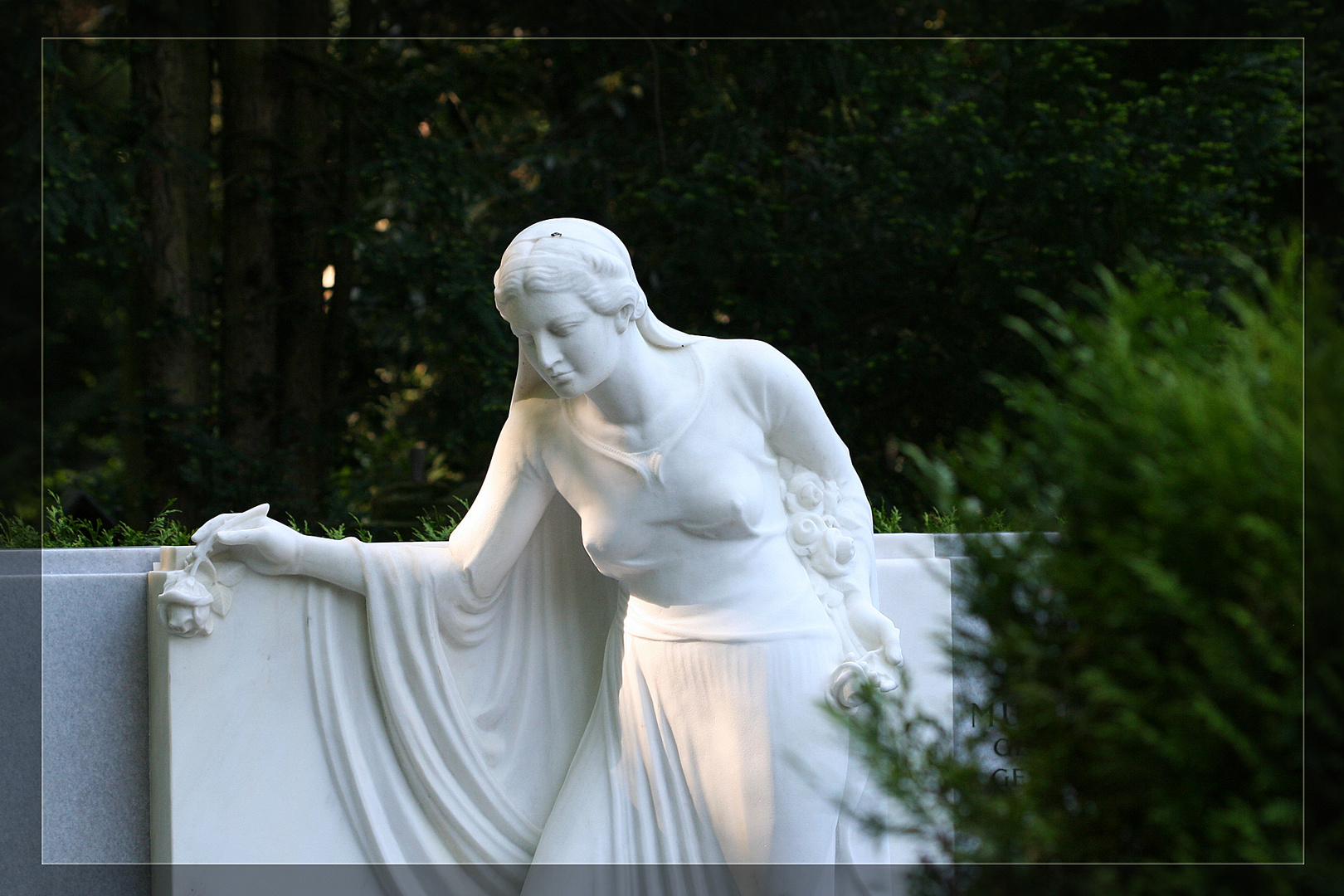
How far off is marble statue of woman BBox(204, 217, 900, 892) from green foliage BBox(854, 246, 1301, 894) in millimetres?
1245

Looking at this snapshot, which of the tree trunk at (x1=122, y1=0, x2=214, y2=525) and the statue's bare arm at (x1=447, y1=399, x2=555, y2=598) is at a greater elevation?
the tree trunk at (x1=122, y1=0, x2=214, y2=525)

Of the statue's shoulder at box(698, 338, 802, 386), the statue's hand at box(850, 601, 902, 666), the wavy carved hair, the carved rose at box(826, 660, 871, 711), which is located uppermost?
the wavy carved hair

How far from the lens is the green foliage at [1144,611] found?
120cm

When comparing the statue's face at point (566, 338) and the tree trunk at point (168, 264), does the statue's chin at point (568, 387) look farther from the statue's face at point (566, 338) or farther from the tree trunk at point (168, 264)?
the tree trunk at point (168, 264)

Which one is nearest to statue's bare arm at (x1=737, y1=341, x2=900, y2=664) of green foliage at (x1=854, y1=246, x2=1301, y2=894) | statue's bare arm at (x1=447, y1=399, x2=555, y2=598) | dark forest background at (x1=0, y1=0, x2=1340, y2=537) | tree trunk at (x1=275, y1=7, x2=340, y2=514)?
statue's bare arm at (x1=447, y1=399, x2=555, y2=598)

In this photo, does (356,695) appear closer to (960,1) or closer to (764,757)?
(764,757)

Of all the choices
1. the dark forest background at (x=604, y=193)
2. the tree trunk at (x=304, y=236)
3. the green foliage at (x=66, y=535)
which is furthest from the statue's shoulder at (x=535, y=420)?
the tree trunk at (x=304, y=236)

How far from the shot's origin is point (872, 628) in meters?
2.77

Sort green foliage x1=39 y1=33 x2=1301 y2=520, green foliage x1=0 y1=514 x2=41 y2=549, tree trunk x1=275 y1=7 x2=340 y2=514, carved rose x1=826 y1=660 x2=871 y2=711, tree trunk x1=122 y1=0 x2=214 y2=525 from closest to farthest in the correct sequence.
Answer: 1. carved rose x1=826 y1=660 x2=871 y2=711
2. green foliage x1=0 y1=514 x2=41 y2=549
3. tree trunk x1=122 y1=0 x2=214 y2=525
4. tree trunk x1=275 y1=7 x2=340 y2=514
5. green foliage x1=39 y1=33 x2=1301 y2=520

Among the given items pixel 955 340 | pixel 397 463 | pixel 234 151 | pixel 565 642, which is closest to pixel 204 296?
pixel 234 151

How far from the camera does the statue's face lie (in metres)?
2.52

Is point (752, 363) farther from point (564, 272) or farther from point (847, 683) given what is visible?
point (847, 683)

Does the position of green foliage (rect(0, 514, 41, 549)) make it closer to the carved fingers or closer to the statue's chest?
the carved fingers

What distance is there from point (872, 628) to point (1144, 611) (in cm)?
151
